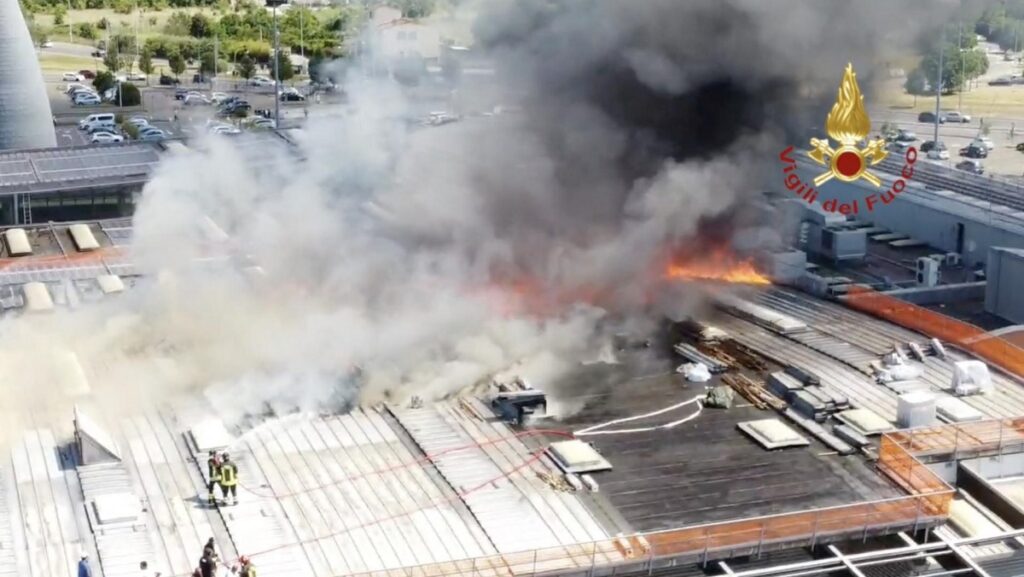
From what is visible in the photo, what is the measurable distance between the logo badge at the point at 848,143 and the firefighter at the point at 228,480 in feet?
48.9

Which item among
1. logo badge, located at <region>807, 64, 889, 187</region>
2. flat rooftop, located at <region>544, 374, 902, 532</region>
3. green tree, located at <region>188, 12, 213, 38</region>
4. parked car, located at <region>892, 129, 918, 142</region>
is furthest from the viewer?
green tree, located at <region>188, 12, 213, 38</region>

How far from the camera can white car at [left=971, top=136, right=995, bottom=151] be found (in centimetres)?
6106

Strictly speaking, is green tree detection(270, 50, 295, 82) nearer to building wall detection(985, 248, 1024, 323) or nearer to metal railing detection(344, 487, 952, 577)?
building wall detection(985, 248, 1024, 323)

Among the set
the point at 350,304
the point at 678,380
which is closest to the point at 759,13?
the point at 678,380

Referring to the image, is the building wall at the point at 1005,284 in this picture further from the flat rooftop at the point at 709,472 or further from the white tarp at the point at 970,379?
the flat rooftop at the point at 709,472

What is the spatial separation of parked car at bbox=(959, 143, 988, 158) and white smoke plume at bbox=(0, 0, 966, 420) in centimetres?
3475

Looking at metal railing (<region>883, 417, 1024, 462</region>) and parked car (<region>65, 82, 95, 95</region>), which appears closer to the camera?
metal railing (<region>883, 417, 1024, 462</region>)

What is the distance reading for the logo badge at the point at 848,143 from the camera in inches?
1093

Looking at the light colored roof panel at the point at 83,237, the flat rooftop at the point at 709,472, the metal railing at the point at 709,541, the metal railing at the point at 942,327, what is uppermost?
the light colored roof panel at the point at 83,237

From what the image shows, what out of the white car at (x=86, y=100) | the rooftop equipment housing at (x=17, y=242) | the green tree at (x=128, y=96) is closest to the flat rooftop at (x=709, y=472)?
the rooftop equipment housing at (x=17, y=242)

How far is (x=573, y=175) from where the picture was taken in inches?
1036

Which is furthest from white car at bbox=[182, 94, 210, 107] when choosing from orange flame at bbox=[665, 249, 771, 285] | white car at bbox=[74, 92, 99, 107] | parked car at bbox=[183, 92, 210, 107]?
orange flame at bbox=[665, 249, 771, 285]

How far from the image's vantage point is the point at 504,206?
25.9 metres

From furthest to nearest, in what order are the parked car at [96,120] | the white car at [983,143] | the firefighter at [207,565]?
the parked car at [96,120] < the white car at [983,143] < the firefighter at [207,565]
